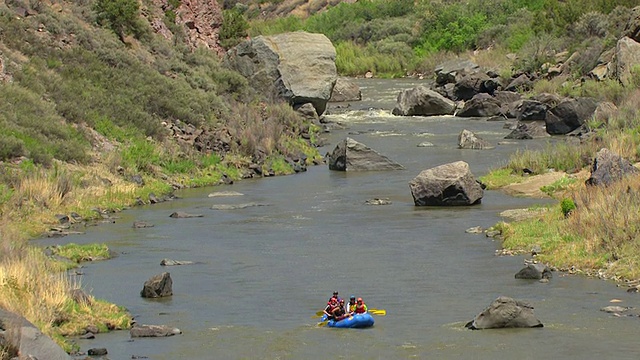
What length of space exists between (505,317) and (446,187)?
15107 mm

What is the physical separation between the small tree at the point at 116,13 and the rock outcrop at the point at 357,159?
41.5ft

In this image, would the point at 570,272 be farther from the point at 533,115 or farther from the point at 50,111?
the point at 533,115

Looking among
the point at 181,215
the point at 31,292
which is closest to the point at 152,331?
the point at 31,292

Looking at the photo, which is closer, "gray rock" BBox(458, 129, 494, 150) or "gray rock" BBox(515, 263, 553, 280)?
"gray rock" BBox(515, 263, 553, 280)

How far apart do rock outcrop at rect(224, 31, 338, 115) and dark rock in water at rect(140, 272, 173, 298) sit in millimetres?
34714

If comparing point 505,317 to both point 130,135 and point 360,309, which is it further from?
point 130,135

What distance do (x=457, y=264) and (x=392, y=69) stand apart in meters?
78.0

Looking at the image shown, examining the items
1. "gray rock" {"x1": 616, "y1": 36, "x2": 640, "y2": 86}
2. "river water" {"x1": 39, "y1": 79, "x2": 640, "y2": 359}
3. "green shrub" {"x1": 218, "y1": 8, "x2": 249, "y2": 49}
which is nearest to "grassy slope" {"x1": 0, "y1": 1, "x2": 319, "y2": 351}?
"river water" {"x1": 39, "y1": 79, "x2": 640, "y2": 359}

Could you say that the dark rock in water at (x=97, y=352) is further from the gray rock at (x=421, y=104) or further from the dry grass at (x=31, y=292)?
the gray rock at (x=421, y=104)

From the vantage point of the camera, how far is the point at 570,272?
25.7m

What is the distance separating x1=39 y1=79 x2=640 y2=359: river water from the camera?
19766 mm

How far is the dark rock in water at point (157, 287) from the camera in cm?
2409

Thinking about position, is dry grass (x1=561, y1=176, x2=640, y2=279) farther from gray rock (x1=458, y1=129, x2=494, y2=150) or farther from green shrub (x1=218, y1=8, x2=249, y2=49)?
green shrub (x1=218, y1=8, x2=249, y2=49)

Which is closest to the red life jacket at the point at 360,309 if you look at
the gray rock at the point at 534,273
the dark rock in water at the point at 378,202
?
the gray rock at the point at 534,273
